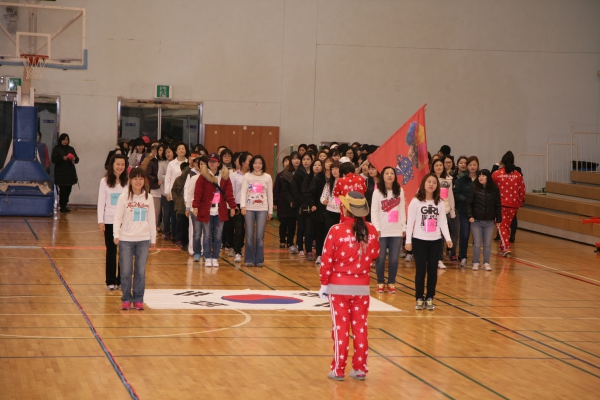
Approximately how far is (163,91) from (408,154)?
11563mm

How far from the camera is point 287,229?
55.0 feet

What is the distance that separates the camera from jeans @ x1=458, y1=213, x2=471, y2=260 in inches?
575

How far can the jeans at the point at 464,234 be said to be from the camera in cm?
1460

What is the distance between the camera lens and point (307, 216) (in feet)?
46.6

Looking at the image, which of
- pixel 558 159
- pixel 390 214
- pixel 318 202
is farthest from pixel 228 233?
pixel 558 159

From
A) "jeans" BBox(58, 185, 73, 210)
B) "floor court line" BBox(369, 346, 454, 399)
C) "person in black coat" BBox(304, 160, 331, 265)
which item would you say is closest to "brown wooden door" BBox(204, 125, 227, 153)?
"jeans" BBox(58, 185, 73, 210)

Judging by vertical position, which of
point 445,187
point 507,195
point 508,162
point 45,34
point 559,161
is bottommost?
point 507,195

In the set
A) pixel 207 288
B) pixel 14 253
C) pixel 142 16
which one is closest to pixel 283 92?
pixel 142 16

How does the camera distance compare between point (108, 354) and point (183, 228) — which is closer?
point (108, 354)

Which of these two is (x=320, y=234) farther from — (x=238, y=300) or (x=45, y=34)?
(x=45, y=34)

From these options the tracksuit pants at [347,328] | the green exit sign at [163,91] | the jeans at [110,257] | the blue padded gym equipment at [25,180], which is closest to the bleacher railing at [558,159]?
the green exit sign at [163,91]

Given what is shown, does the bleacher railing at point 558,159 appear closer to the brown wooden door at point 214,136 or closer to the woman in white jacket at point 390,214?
the brown wooden door at point 214,136

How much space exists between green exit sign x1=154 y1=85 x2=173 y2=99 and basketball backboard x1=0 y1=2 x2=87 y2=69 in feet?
11.9

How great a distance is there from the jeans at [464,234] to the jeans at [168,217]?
18.2ft
